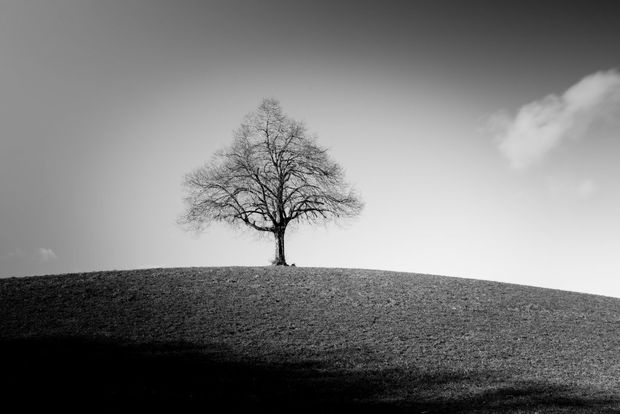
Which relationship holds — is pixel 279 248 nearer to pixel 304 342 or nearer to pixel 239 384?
pixel 304 342

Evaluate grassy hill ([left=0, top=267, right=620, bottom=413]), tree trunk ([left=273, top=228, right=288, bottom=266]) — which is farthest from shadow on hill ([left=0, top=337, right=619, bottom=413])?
tree trunk ([left=273, top=228, right=288, bottom=266])

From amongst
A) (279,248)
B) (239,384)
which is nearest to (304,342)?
(239,384)

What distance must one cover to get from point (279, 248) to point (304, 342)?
16.1 meters

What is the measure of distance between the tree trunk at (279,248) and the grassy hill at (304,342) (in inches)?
158

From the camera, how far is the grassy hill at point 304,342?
1140 cm

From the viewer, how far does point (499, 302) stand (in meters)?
24.3

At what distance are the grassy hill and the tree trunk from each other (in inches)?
158

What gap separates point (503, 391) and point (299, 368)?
19.5 ft

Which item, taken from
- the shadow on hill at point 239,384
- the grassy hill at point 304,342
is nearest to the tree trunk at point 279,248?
the grassy hill at point 304,342

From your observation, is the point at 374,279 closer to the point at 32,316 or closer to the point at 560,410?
the point at 560,410

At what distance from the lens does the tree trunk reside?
31.8 meters

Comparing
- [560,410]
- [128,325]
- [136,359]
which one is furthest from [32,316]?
[560,410]

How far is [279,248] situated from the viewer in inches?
1264

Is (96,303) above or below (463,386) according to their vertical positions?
above
